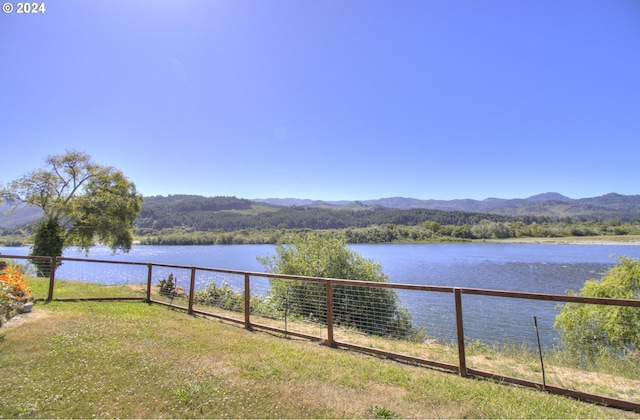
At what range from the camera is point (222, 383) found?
3.50m

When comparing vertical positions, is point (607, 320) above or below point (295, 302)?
below

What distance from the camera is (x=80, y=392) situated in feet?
10.6

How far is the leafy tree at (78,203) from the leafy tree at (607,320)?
23.9 meters

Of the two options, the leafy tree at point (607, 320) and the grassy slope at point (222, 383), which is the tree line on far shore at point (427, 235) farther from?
the grassy slope at point (222, 383)

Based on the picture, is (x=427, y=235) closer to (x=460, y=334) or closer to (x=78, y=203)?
(x=78, y=203)

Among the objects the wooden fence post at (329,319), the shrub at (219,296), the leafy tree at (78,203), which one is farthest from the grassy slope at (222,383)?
the leafy tree at (78,203)

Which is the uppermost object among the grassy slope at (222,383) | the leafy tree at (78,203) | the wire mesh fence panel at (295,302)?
the leafy tree at (78,203)

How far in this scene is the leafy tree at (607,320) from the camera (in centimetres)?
681

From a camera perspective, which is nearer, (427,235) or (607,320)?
(607,320)

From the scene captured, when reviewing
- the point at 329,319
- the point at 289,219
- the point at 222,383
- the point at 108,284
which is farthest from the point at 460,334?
the point at 289,219

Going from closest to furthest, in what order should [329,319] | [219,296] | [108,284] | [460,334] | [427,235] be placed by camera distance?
[460,334]
[329,319]
[219,296]
[108,284]
[427,235]

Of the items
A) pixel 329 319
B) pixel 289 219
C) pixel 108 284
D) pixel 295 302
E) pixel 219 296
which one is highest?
pixel 289 219

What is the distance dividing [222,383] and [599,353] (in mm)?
8046

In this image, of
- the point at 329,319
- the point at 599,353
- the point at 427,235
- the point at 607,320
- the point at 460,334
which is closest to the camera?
the point at 460,334
